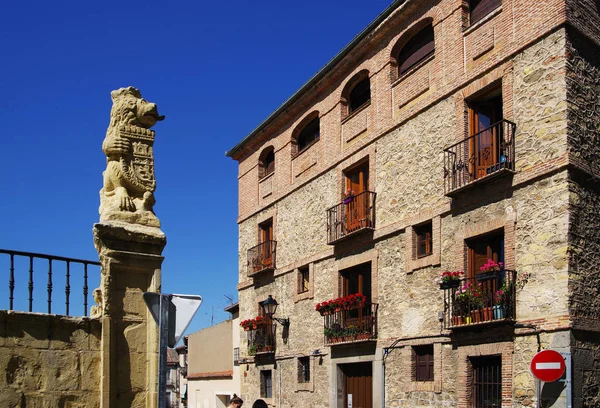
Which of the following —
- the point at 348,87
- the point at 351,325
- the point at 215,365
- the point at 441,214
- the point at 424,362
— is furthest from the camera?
the point at 215,365

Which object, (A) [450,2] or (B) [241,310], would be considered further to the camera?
(B) [241,310]

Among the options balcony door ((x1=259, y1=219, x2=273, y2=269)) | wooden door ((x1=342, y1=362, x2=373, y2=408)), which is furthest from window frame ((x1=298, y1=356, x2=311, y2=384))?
balcony door ((x1=259, y1=219, x2=273, y2=269))

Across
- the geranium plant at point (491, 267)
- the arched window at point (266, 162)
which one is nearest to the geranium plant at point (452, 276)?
the geranium plant at point (491, 267)

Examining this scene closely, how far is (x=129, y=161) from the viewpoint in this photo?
313 inches

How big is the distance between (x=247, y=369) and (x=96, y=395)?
19.3 meters

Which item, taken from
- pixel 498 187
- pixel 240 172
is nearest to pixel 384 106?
pixel 498 187

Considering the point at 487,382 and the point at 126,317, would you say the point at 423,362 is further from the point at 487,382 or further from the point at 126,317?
the point at 126,317

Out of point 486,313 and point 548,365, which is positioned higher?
point 486,313

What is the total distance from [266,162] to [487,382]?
13.8 meters

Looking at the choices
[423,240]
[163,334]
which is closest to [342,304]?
[423,240]

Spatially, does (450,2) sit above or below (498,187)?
above

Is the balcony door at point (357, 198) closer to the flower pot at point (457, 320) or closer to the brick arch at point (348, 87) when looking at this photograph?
the brick arch at point (348, 87)

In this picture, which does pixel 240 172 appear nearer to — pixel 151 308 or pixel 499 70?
pixel 499 70

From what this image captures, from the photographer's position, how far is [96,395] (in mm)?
7297
